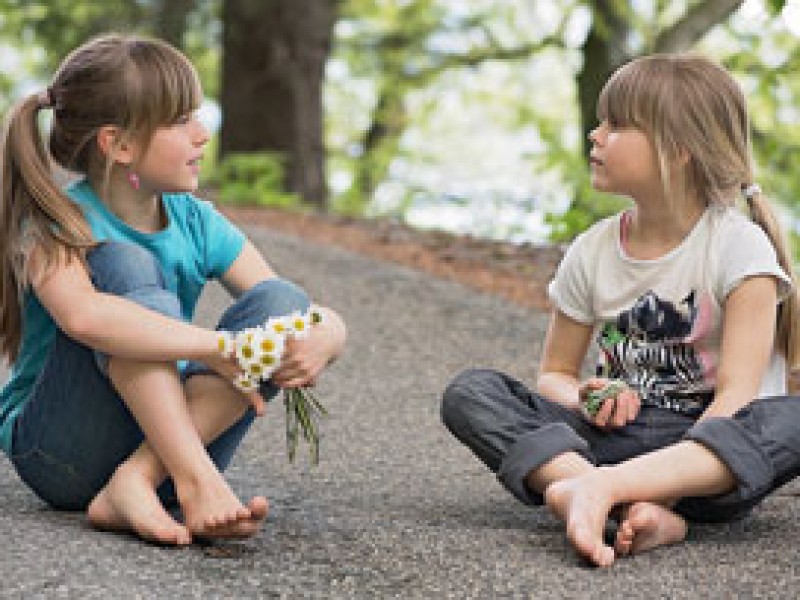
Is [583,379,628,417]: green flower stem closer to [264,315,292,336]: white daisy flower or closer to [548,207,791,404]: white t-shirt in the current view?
[548,207,791,404]: white t-shirt

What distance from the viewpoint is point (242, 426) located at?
264 cm

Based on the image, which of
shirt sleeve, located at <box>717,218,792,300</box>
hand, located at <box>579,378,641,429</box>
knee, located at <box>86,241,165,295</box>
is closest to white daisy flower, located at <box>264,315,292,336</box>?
knee, located at <box>86,241,165,295</box>

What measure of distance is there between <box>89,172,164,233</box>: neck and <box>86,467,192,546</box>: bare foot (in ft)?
1.73

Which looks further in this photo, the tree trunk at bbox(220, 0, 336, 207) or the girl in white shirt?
the tree trunk at bbox(220, 0, 336, 207)

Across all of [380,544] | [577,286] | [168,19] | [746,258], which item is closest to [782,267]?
[746,258]

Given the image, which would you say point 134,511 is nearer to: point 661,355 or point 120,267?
point 120,267

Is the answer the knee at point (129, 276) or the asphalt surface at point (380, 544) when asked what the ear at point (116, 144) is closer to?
the knee at point (129, 276)

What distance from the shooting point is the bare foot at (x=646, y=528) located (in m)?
2.38

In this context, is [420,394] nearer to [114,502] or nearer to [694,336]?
[694,336]

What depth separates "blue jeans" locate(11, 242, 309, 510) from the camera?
2486mm

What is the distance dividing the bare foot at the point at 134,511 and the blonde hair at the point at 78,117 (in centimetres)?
42

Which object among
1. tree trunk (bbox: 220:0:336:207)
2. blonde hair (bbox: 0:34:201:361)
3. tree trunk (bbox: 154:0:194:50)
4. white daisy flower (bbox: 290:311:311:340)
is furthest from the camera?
tree trunk (bbox: 154:0:194:50)

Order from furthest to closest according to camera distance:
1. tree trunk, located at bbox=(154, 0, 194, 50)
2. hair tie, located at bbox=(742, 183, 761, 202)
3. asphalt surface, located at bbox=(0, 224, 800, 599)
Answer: tree trunk, located at bbox=(154, 0, 194, 50)
hair tie, located at bbox=(742, 183, 761, 202)
asphalt surface, located at bbox=(0, 224, 800, 599)

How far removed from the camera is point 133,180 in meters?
2.65
